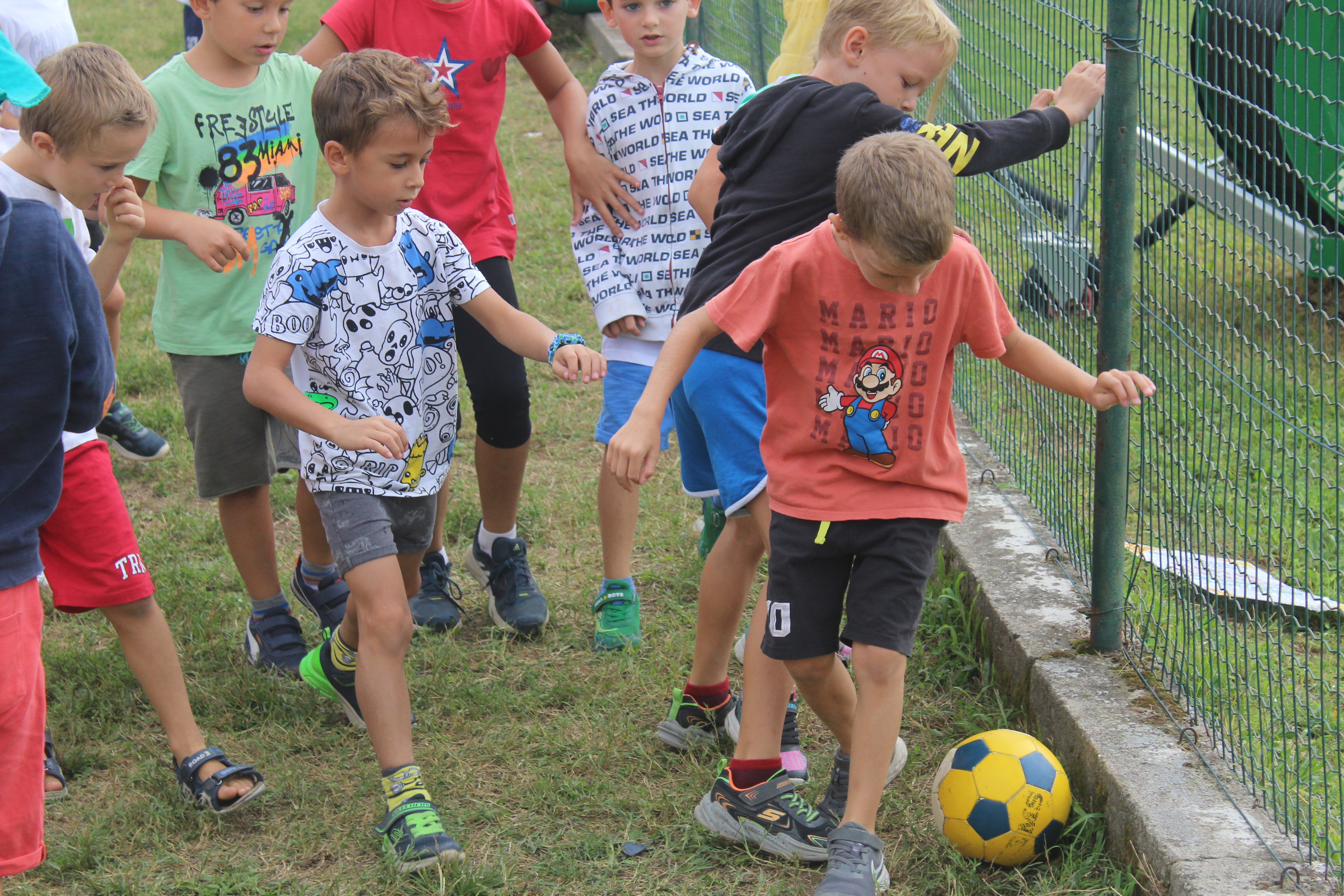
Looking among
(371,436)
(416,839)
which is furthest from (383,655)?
(371,436)

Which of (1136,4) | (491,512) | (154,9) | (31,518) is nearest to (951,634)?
(491,512)

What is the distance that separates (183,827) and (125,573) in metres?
0.62

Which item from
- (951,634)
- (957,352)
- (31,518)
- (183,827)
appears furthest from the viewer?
(957,352)

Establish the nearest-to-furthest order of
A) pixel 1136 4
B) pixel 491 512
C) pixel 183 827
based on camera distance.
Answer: pixel 1136 4 → pixel 183 827 → pixel 491 512

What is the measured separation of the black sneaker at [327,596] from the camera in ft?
12.1

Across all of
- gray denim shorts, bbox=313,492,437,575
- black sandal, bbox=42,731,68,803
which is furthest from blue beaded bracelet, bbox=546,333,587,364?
black sandal, bbox=42,731,68,803

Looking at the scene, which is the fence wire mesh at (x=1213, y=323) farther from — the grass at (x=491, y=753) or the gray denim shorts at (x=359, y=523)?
the gray denim shorts at (x=359, y=523)

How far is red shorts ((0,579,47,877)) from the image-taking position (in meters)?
2.07

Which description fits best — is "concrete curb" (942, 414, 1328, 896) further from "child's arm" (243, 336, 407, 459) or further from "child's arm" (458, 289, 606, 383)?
"child's arm" (243, 336, 407, 459)

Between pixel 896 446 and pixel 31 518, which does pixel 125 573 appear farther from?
pixel 896 446

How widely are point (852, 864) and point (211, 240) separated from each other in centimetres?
204

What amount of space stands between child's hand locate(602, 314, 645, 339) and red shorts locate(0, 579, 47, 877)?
5.78ft

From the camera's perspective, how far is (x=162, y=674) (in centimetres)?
296

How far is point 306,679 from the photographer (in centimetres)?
329
